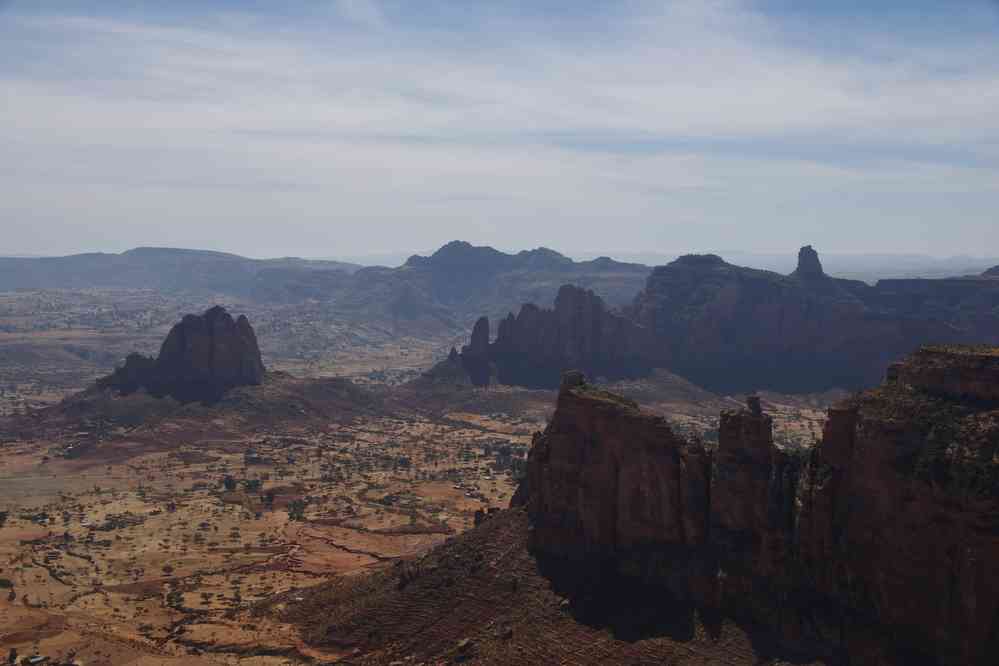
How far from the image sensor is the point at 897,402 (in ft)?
186

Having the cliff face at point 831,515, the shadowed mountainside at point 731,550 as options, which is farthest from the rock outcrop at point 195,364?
the cliff face at point 831,515

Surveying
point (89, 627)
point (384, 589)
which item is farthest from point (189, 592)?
point (384, 589)

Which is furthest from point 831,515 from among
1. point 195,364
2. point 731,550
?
point 195,364

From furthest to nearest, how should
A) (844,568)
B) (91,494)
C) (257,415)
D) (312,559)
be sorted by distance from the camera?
(257,415)
(91,494)
(312,559)
(844,568)

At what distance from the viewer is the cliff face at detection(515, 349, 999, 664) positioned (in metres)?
49.9

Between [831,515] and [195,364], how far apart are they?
5948 inches

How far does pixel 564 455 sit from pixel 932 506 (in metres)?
27.9

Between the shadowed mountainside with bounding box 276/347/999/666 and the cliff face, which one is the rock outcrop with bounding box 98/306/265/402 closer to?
the shadowed mountainside with bounding box 276/347/999/666

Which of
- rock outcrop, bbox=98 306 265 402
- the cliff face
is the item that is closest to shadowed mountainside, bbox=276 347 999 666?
the cliff face

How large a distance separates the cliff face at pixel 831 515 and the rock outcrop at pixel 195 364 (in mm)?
127962

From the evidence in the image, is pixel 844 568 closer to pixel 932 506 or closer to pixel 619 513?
pixel 932 506

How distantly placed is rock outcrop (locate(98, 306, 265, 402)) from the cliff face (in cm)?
12796

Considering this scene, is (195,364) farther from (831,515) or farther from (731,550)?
(831,515)

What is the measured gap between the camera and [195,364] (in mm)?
186875
